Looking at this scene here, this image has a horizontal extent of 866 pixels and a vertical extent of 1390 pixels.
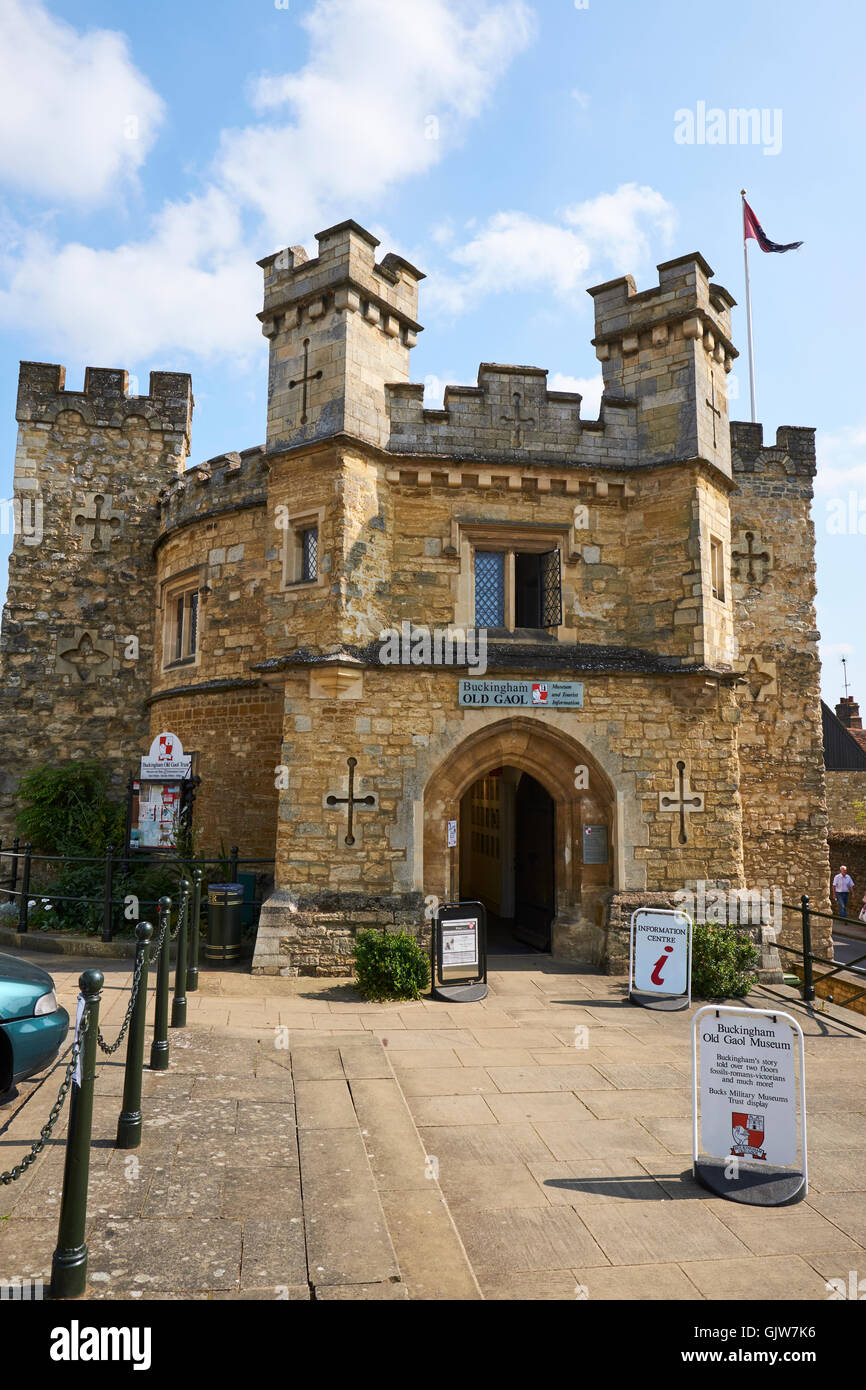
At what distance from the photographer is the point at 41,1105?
5211mm

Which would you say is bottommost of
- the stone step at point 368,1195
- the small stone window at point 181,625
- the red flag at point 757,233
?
the stone step at point 368,1195

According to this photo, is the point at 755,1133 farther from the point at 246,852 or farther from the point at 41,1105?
the point at 246,852

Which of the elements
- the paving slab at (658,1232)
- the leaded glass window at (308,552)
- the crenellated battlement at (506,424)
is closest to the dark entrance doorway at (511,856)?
the leaded glass window at (308,552)

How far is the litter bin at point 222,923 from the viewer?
10.1m

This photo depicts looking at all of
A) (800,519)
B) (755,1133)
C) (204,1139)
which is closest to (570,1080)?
(755,1133)

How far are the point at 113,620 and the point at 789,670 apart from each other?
12.7m

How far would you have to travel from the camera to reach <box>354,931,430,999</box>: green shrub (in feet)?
29.2

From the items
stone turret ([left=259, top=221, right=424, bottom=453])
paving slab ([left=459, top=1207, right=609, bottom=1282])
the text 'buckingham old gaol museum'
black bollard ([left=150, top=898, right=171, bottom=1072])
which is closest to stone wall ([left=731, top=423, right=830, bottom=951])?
the text 'buckingham old gaol museum'

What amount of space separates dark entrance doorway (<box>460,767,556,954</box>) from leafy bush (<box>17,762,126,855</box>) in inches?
253

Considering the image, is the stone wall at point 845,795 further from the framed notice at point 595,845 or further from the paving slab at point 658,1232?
the paving slab at point 658,1232

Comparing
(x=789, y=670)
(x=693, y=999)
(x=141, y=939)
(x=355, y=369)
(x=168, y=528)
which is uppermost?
(x=355, y=369)

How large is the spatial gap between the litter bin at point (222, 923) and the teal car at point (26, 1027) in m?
4.97

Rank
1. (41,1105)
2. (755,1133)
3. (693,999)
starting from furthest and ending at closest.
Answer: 1. (693,999)
2. (41,1105)
3. (755,1133)
